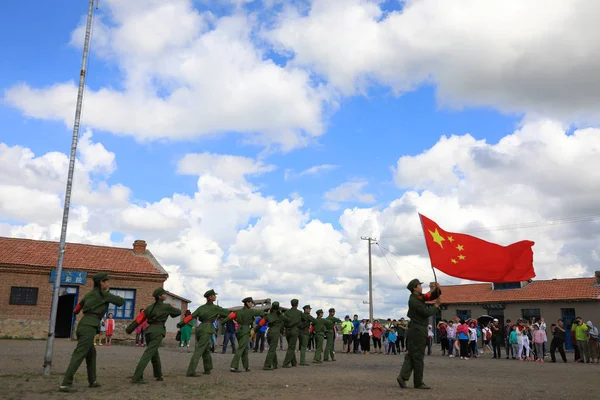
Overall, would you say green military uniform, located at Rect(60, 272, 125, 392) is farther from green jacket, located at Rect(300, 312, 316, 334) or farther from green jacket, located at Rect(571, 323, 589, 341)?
green jacket, located at Rect(571, 323, 589, 341)

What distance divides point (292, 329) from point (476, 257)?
5429mm

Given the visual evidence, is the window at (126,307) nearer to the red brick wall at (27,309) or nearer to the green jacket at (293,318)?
the red brick wall at (27,309)

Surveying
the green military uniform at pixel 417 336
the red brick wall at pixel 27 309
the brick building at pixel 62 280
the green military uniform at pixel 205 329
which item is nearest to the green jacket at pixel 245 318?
the green military uniform at pixel 205 329

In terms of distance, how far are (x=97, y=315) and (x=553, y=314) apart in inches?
1284

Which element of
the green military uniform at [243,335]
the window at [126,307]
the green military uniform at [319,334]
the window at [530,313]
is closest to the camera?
the green military uniform at [243,335]

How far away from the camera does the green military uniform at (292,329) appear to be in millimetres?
14789

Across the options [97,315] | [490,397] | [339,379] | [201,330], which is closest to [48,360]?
[97,315]

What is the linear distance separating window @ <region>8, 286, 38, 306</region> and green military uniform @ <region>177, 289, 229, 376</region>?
838 inches

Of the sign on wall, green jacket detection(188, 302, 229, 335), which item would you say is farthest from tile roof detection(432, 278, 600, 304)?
green jacket detection(188, 302, 229, 335)

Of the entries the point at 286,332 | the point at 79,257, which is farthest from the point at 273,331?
the point at 79,257

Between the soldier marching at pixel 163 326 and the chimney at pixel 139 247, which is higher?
the chimney at pixel 139 247

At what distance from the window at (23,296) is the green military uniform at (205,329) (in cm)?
2129

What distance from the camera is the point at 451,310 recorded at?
40.3m

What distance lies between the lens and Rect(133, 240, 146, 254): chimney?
116 feet
